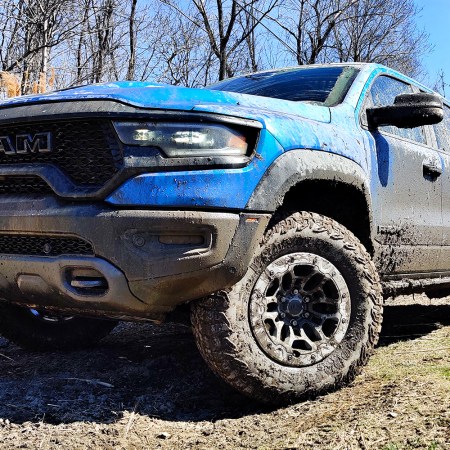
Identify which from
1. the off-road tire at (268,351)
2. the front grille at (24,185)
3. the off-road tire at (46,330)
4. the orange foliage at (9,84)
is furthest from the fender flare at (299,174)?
the orange foliage at (9,84)

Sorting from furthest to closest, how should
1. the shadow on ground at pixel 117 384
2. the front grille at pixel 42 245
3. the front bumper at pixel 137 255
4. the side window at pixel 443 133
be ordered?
the side window at pixel 443 133 < the shadow on ground at pixel 117 384 < the front grille at pixel 42 245 < the front bumper at pixel 137 255

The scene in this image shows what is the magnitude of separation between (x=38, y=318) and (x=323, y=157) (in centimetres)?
199

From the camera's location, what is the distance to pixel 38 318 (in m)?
3.64

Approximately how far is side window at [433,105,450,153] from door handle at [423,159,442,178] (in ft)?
1.32

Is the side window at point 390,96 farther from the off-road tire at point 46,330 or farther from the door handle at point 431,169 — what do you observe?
the off-road tire at point 46,330

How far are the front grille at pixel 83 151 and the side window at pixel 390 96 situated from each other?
178 centimetres

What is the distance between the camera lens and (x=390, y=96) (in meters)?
3.90

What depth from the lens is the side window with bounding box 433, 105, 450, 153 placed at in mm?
4387

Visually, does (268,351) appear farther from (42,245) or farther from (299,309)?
(42,245)

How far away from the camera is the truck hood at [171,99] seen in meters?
2.40

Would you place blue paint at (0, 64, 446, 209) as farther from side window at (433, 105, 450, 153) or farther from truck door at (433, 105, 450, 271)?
side window at (433, 105, 450, 153)

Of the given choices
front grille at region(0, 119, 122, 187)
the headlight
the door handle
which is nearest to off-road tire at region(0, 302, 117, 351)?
front grille at region(0, 119, 122, 187)

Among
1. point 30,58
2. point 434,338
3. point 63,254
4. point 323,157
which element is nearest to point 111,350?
point 63,254

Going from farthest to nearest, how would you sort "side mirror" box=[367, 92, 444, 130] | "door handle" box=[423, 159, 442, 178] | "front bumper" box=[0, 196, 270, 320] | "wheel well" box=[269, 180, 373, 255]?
1. "door handle" box=[423, 159, 442, 178]
2. "side mirror" box=[367, 92, 444, 130]
3. "wheel well" box=[269, 180, 373, 255]
4. "front bumper" box=[0, 196, 270, 320]
